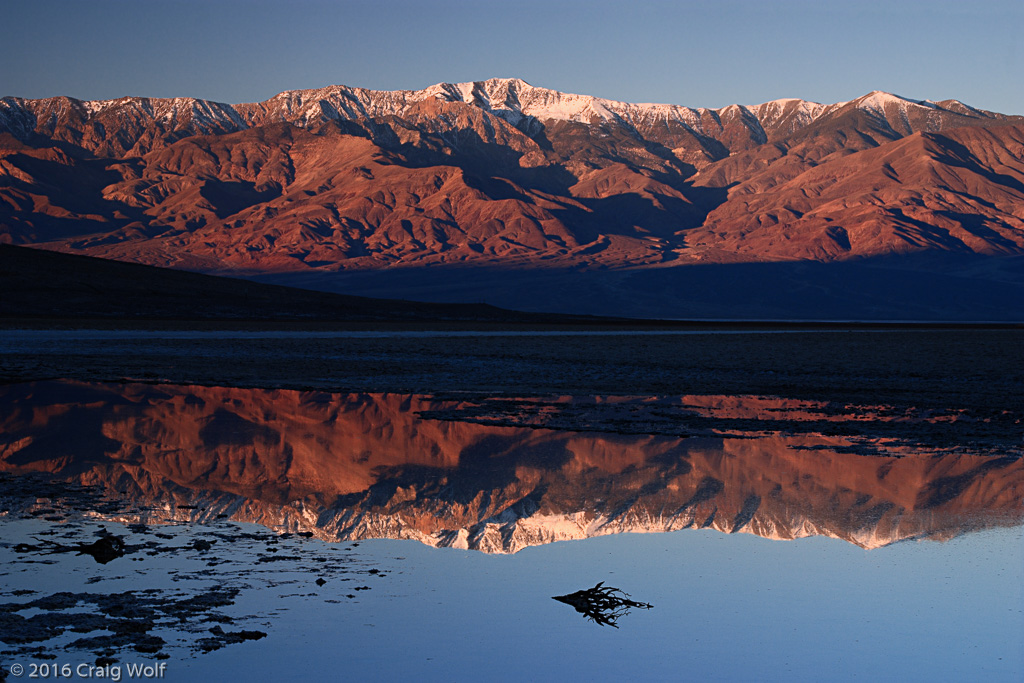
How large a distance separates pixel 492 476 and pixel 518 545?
4.24m

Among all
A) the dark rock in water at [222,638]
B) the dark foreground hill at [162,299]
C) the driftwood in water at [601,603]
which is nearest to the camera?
the dark rock in water at [222,638]

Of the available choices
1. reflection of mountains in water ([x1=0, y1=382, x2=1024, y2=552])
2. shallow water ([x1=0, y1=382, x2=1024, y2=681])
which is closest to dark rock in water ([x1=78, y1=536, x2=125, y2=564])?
shallow water ([x1=0, y1=382, x2=1024, y2=681])

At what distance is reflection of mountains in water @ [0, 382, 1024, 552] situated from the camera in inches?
524

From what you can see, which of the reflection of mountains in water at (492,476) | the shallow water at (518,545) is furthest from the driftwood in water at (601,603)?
the reflection of mountains in water at (492,476)

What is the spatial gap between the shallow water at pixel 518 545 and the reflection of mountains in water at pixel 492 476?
0.07m

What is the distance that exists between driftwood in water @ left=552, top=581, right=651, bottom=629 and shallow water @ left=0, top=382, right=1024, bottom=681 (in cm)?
18

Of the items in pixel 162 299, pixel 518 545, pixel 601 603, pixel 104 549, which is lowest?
pixel 162 299

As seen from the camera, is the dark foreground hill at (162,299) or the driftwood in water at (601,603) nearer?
the driftwood in water at (601,603)

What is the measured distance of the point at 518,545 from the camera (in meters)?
12.2

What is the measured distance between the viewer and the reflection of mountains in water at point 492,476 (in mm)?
13320

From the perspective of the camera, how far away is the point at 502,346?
57.6 m

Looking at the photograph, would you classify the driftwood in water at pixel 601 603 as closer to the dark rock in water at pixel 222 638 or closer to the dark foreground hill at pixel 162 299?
the dark rock in water at pixel 222 638

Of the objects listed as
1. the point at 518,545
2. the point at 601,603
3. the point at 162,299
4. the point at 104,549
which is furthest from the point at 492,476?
the point at 162,299

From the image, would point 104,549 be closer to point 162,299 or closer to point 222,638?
point 222,638
